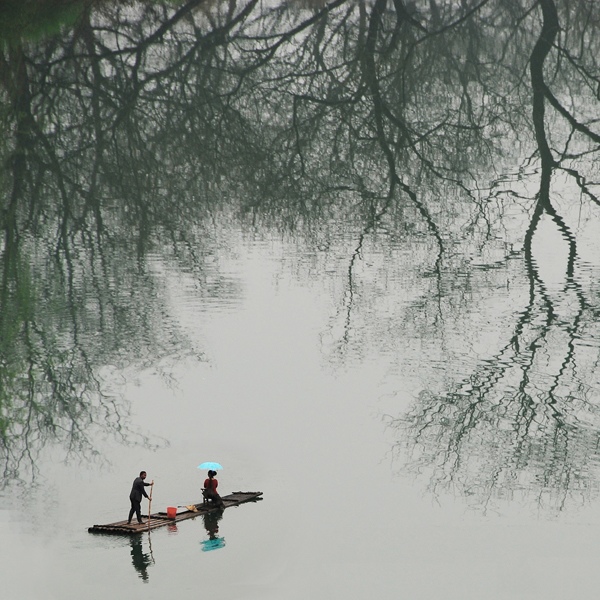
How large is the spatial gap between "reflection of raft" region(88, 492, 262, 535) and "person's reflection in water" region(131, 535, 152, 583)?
0.15 meters

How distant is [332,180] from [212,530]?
18.9 m

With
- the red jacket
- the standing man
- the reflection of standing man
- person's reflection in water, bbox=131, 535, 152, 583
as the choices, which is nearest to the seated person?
the red jacket

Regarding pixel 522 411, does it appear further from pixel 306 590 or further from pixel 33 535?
pixel 33 535

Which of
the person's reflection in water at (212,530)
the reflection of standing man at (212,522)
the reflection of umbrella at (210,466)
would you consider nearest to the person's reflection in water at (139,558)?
the person's reflection in water at (212,530)

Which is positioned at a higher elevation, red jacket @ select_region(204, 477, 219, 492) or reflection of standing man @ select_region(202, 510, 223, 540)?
red jacket @ select_region(204, 477, 219, 492)

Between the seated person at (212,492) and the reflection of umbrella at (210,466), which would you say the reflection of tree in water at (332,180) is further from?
the seated person at (212,492)

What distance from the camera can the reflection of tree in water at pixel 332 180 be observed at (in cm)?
2147

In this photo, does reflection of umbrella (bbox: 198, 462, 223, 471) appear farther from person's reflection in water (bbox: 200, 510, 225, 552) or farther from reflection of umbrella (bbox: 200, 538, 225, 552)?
reflection of umbrella (bbox: 200, 538, 225, 552)

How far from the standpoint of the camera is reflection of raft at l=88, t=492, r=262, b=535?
49.0 feet

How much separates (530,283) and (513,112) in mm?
14655

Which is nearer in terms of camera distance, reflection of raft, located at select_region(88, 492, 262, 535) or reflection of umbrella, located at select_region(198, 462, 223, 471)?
reflection of raft, located at select_region(88, 492, 262, 535)

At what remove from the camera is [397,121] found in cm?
3762

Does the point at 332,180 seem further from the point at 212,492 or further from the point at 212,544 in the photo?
the point at 212,544

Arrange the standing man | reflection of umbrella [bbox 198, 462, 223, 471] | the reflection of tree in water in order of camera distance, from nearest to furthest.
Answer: the standing man, reflection of umbrella [bbox 198, 462, 223, 471], the reflection of tree in water
